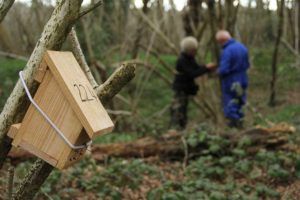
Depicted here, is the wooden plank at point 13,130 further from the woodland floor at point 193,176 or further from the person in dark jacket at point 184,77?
the person in dark jacket at point 184,77

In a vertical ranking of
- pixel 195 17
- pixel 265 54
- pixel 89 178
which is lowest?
pixel 265 54

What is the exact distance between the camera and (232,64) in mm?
8828

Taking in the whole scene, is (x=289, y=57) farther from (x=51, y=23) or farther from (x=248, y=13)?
(x=51, y=23)

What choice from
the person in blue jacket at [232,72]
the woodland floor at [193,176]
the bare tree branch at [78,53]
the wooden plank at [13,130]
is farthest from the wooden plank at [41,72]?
the person in blue jacket at [232,72]

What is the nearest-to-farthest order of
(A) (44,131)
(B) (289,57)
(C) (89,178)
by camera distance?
(A) (44,131)
(C) (89,178)
(B) (289,57)

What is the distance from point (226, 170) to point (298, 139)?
122 cm

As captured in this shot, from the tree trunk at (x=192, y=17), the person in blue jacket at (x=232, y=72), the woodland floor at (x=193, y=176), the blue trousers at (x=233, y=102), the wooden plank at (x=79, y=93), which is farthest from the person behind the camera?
the tree trunk at (x=192, y=17)

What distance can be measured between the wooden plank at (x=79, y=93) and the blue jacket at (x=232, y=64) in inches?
240

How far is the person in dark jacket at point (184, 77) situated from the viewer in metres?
9.26

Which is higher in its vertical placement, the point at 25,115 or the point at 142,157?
the point at 25,115

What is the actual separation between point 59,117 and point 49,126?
0.26ft

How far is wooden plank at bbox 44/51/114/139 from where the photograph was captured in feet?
A: 8.74

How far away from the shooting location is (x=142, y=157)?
7043 millimetres

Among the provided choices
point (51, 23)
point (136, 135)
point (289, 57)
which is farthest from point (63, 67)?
point (289, 57)
